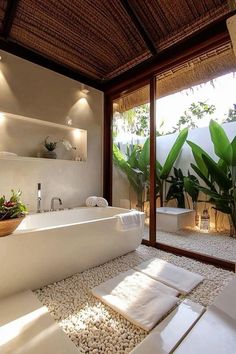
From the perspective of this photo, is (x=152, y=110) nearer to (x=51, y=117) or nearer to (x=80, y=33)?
(x=80, y=33)

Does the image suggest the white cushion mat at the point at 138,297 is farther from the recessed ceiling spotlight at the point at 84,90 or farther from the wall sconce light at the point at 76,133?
the recessed ceiling spotlight at the point at 84,90

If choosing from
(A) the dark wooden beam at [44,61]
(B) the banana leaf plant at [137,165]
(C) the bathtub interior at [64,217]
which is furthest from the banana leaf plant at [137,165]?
(A) the dark wooden beam at [44,61]

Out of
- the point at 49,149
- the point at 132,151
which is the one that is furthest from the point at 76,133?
the point at 132,151

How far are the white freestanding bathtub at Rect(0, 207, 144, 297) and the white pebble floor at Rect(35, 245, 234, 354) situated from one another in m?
0.12

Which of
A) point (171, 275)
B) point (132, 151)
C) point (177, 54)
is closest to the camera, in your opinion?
point (171, 275)

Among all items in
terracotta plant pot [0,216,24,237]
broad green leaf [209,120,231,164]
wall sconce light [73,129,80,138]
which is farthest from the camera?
wall sconce light [73,129,80,138]

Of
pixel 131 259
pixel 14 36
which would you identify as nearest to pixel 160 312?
pixel 131 259

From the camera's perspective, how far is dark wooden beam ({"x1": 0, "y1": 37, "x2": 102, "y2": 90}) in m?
2.49

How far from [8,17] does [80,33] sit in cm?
79

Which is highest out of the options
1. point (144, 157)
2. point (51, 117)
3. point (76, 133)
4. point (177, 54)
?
point (177, 54)

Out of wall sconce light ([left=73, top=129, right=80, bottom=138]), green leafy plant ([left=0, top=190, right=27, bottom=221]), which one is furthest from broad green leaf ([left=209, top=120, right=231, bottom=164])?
green leafy plant ([left=0, top=190, right=27, bottom=221])

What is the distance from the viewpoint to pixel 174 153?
13.1 feet

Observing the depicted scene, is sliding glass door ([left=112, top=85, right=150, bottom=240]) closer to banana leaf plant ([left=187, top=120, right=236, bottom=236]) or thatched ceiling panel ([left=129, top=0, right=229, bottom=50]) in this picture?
thatched ceiling panel ([left=129, top=0, right=229, bottom=50])

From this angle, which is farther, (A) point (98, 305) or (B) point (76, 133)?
(B) point (76, 133)
